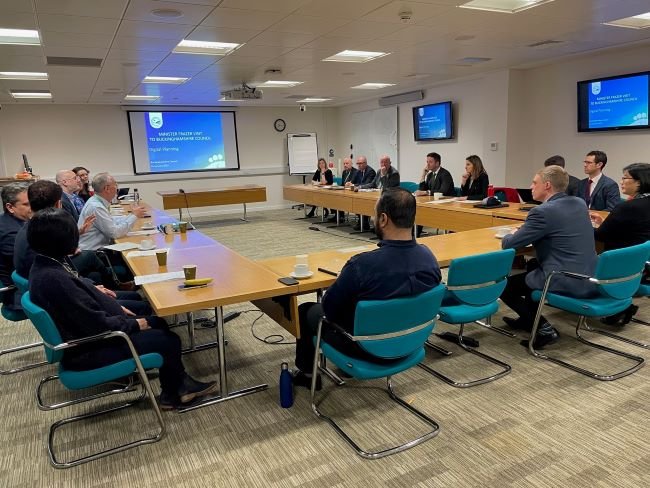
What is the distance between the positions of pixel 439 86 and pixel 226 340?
732 cm

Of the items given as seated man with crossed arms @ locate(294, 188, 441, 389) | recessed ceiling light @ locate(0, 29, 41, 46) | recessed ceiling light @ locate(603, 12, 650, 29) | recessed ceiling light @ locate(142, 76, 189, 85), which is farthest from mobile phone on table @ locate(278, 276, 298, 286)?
recessed ceiling light @ locate(142, 76, 189, 85)

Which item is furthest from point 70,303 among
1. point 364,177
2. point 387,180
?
point 364,177

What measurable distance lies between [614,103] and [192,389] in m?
6.63

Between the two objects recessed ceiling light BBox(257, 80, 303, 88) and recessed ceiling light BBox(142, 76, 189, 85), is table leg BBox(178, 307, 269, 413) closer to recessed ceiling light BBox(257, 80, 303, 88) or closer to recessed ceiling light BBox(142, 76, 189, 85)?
recessed ceiling light BBox(142, 76, 189, 85)

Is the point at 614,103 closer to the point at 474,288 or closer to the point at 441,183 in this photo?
the point at 441,183

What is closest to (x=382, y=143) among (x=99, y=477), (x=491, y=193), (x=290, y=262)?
(x=491, y=193)

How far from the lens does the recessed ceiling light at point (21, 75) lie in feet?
20.4

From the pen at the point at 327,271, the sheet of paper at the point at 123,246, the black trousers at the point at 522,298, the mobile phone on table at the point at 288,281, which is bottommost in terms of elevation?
the black trousers at the point at 522,298

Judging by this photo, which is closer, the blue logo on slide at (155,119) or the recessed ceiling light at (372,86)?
the recessed ceiling light at (372,86)

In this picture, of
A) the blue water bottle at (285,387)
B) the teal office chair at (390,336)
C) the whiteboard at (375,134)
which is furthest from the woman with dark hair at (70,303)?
the whiteboard at (375,134)

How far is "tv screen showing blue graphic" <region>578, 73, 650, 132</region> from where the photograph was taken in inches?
241

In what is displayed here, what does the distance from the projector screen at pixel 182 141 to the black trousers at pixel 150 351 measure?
913 cm

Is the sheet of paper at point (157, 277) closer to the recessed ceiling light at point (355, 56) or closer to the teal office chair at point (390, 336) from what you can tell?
the teal office chair at point (390, 336)

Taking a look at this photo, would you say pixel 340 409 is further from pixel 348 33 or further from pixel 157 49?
pixel 157 49
